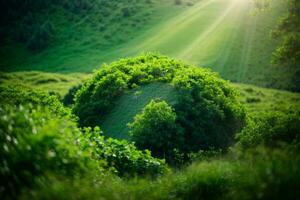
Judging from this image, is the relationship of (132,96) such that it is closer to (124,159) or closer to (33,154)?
(124,159)

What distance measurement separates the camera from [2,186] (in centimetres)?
793

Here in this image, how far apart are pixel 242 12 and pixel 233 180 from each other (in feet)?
A: 213

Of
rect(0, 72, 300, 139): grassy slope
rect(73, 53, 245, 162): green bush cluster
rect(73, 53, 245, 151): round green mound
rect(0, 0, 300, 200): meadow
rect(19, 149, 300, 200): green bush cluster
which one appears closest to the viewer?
rect(19, 149, 300, 200): green bush cluster

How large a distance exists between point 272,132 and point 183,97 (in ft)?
18.9

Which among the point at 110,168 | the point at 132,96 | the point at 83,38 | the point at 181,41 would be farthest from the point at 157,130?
the point at 83,38

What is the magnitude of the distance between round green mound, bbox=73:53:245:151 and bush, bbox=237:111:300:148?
3.36 meters

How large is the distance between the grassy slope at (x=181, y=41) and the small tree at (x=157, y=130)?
109ft

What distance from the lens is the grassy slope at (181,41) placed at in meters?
56.0

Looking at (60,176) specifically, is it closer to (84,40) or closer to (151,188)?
(151,188)

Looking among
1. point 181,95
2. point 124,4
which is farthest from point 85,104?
point 124,4

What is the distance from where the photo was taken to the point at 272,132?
17.2m

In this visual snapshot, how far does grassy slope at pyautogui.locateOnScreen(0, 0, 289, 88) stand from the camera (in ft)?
184

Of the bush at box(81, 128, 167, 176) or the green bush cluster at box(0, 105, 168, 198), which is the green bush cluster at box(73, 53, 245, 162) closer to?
the bush at box(81, 128, 167, 176)

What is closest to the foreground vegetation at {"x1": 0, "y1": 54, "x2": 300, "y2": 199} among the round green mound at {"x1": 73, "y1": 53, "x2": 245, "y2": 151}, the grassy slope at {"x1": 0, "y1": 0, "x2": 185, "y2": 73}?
the round green mound at {"x1": 73, "y1": 53, "x2": 245, "y2": 151}
